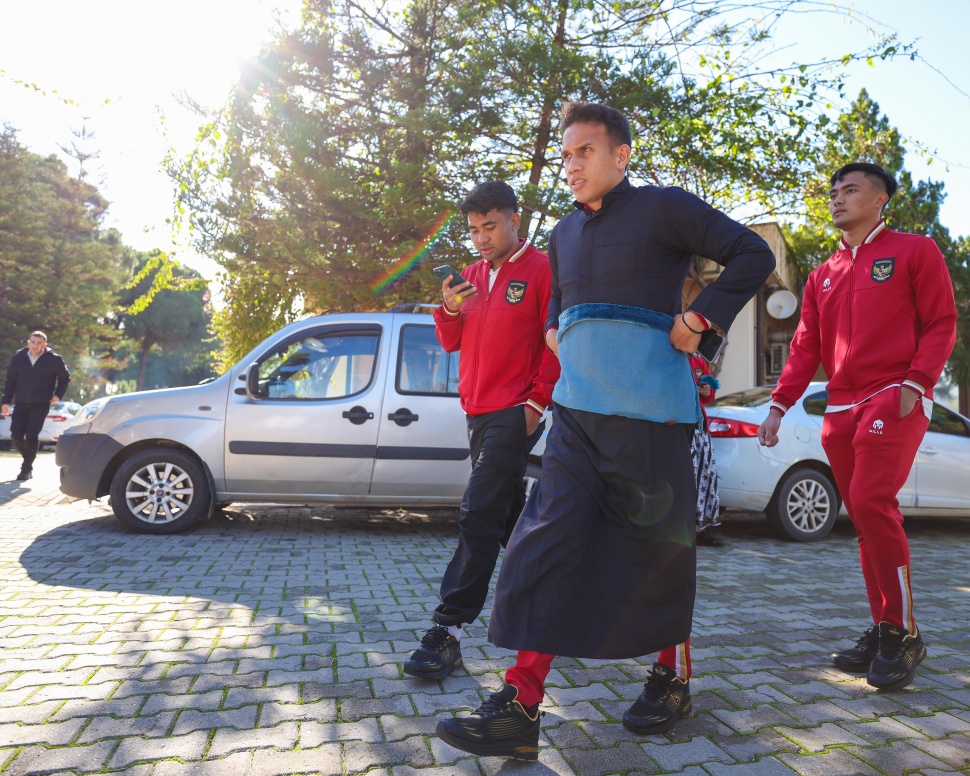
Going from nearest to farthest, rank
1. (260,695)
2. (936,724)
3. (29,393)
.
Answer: (936,724) → (260,695) → (29,393)

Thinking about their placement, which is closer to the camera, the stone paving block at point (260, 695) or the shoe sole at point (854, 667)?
the stone paving block at point (260, 695)

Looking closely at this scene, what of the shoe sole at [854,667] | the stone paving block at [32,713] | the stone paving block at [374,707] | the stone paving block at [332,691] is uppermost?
the shoe sole at [854,667]

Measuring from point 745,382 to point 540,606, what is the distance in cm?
1702

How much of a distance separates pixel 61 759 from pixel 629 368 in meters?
2.00

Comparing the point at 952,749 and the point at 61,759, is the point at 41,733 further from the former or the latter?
the point at 952,749

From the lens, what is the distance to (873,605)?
3.60m

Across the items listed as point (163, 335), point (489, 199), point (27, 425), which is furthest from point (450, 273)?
point (163, 335)

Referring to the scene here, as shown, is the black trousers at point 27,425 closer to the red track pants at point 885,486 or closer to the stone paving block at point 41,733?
the stone paving block at point 41,733

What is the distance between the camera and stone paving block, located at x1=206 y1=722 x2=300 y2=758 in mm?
2609

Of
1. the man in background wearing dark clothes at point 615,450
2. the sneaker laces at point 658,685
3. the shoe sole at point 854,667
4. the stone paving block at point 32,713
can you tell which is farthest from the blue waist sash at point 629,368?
the stone paving block at point 32,713

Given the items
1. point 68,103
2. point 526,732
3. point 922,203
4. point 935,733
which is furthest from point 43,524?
point 922,203

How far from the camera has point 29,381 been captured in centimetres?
1112

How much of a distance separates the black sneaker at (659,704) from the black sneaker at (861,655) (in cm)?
105

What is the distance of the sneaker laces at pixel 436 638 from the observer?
3375 millimetres
